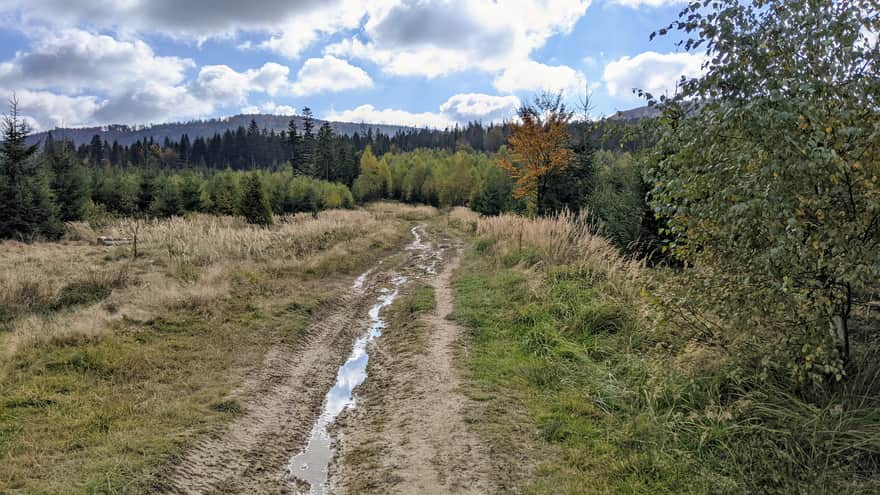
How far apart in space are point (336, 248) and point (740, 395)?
A: 1533 centimetres

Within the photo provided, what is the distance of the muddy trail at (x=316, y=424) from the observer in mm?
4590

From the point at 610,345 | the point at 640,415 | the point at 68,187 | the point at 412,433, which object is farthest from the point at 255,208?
the point at 640,415

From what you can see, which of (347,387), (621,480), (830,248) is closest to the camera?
(830,248)

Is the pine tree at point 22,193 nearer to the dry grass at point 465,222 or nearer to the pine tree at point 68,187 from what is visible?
the pine tree at point 68,187

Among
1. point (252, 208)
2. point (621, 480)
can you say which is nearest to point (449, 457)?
point (621, 480)

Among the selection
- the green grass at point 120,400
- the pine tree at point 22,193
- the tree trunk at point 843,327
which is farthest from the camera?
the pine tree at point 22,193

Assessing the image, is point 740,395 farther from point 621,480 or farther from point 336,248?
point 336,248

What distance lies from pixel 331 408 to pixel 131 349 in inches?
138

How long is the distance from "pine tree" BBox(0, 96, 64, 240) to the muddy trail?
17.8 meters

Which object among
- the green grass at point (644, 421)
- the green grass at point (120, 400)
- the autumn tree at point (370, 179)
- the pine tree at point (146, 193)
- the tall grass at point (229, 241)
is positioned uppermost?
the autumn tree at point (370, 179)

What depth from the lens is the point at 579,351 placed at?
713 centimetres

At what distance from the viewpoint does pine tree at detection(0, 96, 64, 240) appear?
19.2 m

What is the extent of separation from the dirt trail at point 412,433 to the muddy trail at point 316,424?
0.06 ft

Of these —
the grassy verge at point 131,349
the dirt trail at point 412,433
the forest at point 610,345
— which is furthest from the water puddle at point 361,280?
the dirt trail at point 412,433
